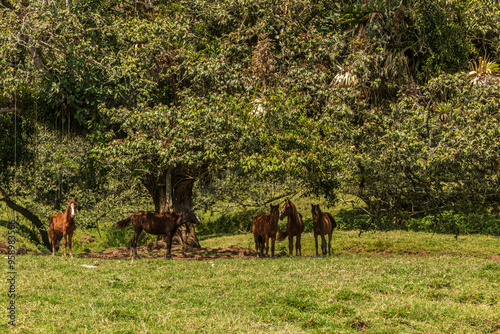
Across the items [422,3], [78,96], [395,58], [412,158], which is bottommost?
[412,158]

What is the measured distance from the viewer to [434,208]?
1806 centimetres

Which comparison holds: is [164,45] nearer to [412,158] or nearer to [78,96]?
[78,96]

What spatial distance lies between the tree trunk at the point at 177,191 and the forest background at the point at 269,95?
89 mm

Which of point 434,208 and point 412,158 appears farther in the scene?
point 434,208

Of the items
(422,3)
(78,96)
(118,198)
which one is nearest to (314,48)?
(422,3)

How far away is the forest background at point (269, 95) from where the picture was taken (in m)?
16.5

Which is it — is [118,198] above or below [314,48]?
below

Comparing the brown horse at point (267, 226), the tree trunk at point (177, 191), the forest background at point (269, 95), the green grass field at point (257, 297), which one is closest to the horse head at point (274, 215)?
the brown horse at point (267, 226)

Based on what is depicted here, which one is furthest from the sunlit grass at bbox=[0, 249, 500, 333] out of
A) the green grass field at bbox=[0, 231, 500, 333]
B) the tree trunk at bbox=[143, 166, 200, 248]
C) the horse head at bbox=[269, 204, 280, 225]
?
the tree trunk at bbox=[143, 166, 200, 248]

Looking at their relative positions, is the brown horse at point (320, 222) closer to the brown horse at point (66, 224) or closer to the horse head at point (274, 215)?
the horse head at point (274, 215)

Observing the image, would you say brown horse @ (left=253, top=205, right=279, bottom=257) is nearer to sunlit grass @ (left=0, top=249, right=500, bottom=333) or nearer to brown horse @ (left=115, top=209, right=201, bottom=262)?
brown horse @ (left=115, top=209, right=201, bottom=262)

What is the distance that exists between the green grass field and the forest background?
365cm

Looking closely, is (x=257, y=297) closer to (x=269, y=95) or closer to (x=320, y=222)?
(x=320, y=222)

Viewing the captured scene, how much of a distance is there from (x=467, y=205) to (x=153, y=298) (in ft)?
38.6
